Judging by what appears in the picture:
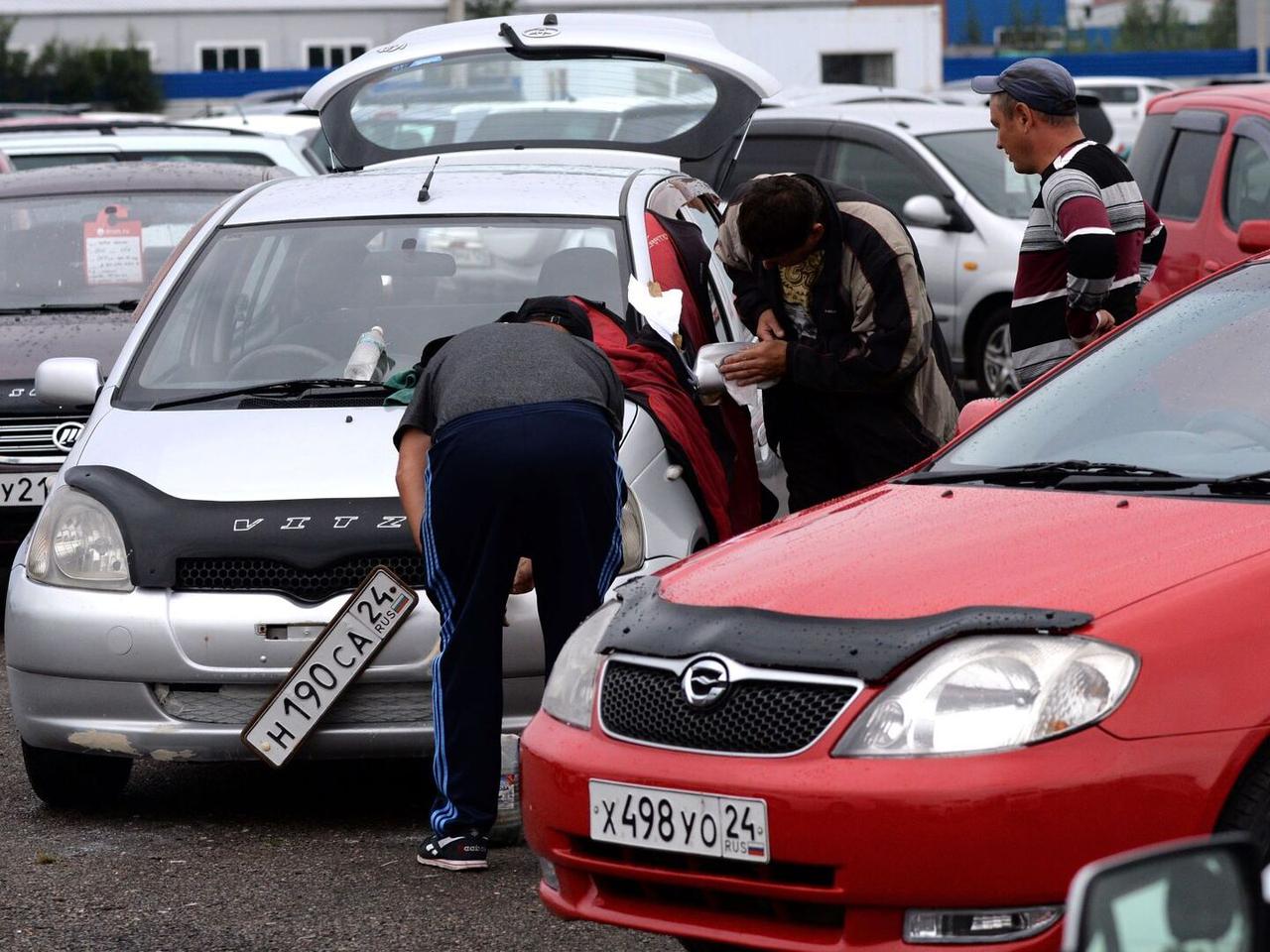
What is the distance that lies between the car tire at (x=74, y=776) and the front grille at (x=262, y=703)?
0.35m

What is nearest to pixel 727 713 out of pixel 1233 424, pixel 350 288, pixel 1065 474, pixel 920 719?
pixel 920 719

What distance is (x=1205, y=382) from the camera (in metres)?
4.50

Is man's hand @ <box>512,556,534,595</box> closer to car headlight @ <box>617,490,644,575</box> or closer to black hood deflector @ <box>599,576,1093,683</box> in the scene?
car headlight @ <box>617,490,644,575</box>

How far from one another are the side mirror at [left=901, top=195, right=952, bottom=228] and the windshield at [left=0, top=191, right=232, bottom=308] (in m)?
4.55

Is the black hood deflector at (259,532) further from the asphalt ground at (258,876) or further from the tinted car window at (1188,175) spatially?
the tinted car window at (1188,175)

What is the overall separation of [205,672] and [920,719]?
97.7 inches

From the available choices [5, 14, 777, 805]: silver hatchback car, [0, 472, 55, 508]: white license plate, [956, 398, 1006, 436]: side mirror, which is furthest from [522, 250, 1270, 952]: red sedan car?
[0, 472, 55, 508]: white license plate

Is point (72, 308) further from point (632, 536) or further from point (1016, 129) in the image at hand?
point (1016, 129)

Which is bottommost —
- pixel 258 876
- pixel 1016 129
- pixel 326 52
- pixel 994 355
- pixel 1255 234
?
pixel 994 355

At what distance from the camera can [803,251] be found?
6133mm

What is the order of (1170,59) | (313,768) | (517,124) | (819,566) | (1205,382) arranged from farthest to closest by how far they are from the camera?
(1170,59), (517,124), (313,768), (1205,382), (819,566)

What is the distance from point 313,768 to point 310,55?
5516 centimetres

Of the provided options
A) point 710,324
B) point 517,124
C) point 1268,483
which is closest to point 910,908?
point 1268,483

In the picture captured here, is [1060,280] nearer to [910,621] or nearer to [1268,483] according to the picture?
[1268,483]
